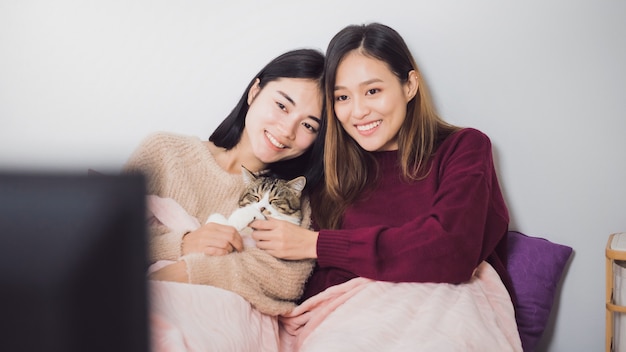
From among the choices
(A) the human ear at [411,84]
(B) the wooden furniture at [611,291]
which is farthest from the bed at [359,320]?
(A) the human ear at [411,84]

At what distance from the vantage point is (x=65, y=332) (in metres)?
0.38

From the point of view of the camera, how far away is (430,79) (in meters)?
1.68

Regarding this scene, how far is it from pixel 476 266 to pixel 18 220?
114cm

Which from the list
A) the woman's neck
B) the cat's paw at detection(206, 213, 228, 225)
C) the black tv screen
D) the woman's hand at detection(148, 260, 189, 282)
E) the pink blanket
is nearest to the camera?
the black tv screen

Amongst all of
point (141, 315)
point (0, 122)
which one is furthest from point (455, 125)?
point (141, 315)

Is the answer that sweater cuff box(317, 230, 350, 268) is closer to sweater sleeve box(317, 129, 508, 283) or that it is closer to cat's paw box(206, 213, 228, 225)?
sweater sleeve box(317, 129, 508, 283)

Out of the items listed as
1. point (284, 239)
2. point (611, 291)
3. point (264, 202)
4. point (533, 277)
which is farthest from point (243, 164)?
point (611, 291)

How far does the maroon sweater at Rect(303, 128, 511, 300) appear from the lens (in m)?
1.32

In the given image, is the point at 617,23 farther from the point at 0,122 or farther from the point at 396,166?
the point at 0,122

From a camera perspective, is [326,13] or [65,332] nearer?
[65,332]

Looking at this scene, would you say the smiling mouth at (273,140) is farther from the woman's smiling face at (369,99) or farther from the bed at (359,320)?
the bed at (359,320)

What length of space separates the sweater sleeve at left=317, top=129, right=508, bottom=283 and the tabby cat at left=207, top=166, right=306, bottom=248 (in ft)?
0.40

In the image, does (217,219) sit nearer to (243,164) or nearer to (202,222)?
(202,222)

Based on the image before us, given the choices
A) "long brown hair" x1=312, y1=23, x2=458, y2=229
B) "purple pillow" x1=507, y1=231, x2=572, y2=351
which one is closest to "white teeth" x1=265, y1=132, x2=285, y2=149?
"long brown hair" x1=312, y1=23, x2=458, y2=229
